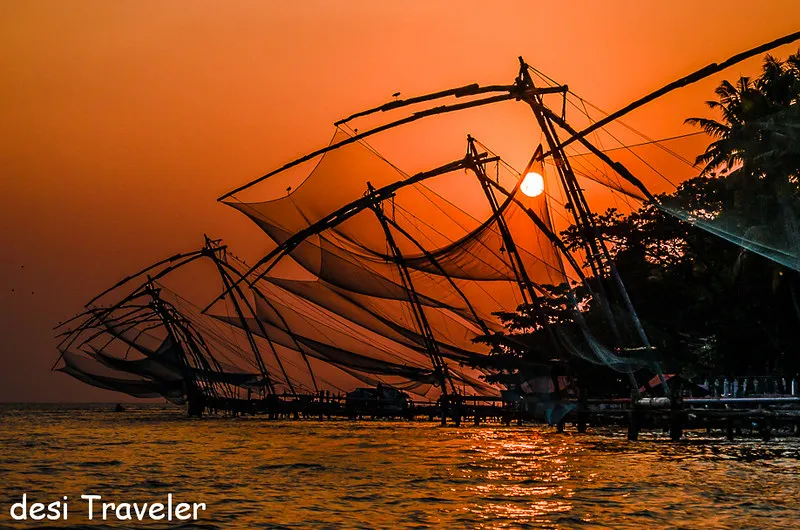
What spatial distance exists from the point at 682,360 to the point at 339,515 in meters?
22.5

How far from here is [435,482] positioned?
49.8ft

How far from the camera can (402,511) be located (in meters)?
11.7

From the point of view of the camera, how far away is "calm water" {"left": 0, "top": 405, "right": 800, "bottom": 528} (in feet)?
36.8

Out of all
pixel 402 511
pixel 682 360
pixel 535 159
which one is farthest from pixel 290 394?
pixel 402 511

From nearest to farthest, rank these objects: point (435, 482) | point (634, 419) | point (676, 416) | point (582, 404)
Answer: point (435, 482), point (676, 416), point (634, 419), point (582, 404)

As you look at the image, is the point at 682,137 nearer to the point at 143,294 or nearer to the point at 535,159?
the point at 535,159

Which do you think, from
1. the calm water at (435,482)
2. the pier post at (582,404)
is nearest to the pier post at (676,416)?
the calm water at (435,482)

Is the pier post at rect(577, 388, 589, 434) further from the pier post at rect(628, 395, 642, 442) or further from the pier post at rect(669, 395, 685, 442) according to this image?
the pier post at rect(669, 395, 685, 442)

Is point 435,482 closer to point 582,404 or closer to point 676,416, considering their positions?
point 676,416

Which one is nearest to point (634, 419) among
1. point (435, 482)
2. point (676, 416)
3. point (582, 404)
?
point (676, 416)

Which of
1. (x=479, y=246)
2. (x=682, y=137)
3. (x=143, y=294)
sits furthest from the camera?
(x=143, y=294)

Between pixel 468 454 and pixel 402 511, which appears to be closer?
pixel 402 511

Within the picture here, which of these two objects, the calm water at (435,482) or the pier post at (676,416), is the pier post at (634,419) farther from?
the pier post at (676,416)

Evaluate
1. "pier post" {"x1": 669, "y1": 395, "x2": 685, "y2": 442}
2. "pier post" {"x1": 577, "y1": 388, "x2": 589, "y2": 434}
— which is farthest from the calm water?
"pier post" {"x1": 577, "y1": 388, "x2": 589, "y2": 434}
